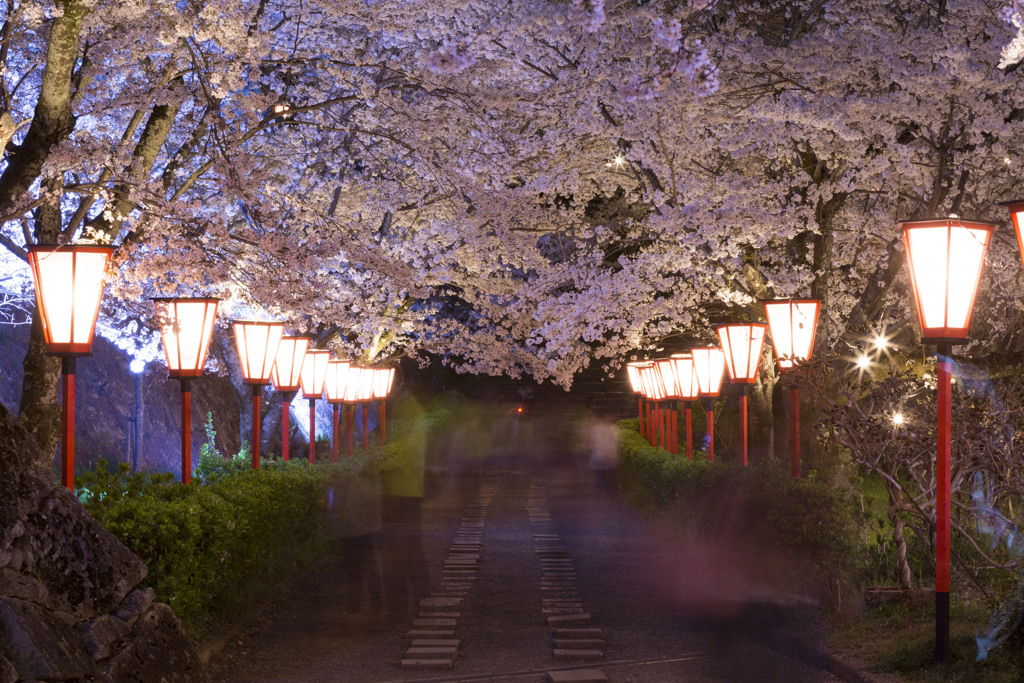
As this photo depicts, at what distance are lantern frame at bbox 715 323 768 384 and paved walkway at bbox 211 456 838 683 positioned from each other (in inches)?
100

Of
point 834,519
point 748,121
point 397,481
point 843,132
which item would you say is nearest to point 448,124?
point 748,121

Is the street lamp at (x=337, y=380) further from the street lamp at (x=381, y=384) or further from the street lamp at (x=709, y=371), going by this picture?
the street lamp at (x=709, y=371)

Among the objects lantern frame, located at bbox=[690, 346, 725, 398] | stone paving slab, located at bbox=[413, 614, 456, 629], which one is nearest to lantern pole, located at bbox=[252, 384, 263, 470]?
stone paving slab, located at bbox=[413, 614, 456, 629]

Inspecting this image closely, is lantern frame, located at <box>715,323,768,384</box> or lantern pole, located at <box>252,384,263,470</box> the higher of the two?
lantern frame, located at <box>715,323,768,384</box>

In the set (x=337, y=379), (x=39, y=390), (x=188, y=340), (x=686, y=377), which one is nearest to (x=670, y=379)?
(x=686, y=377)

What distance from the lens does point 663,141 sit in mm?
15039

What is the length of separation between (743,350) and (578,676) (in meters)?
6.13

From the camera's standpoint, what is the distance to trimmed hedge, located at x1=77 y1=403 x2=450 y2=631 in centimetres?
680

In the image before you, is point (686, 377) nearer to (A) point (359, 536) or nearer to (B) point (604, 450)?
(A) point (359, 536)

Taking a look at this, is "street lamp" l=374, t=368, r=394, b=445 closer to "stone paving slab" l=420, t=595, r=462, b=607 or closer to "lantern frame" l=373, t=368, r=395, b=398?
"lantern frame" l=373, t=368, r=395, b=398

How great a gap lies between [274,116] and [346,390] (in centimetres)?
1003

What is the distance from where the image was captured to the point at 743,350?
12.2 meters

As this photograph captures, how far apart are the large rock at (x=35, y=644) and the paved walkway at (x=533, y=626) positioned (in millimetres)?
2561

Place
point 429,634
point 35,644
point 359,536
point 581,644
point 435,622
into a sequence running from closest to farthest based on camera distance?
point 35,644 < point 581,644 < point 429,634 < point 435,622 < point 359,536
